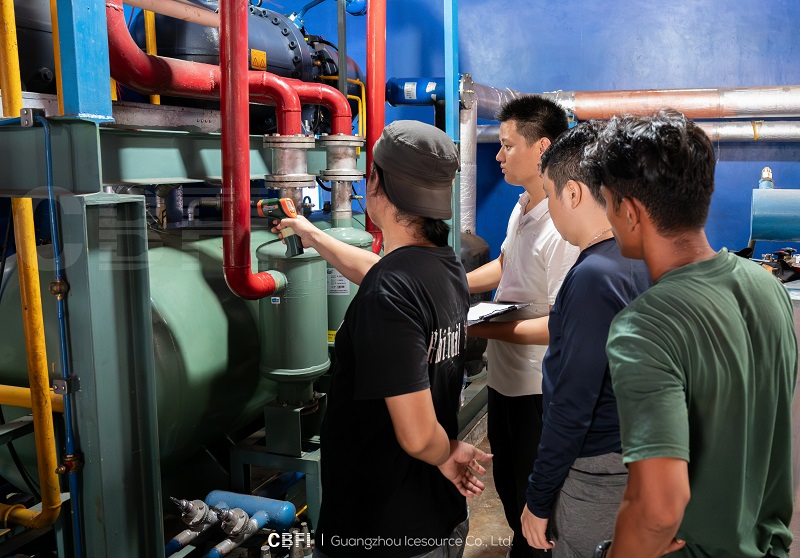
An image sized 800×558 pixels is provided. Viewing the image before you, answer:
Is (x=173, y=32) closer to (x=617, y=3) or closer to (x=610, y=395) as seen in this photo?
(x=610, y=395)

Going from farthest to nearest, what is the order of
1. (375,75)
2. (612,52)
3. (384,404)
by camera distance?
1. (612,52)
2. (375,75)
3. (384,404)

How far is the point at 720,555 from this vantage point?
1040 mm

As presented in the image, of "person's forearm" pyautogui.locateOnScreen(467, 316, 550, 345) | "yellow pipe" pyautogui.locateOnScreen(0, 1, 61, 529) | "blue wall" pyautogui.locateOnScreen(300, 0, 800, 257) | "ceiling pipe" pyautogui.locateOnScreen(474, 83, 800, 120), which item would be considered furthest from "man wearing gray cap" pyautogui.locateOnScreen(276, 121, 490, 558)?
"blue wall" pyautogui.locateOnScreen(300, 0, 800, 257)

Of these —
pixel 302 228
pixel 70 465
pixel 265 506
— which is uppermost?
pixel 302 228

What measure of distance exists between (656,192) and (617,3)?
4.30m

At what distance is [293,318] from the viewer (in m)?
2.40

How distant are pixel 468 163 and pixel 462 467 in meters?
2.90

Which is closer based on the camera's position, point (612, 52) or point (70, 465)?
point (70, 465)

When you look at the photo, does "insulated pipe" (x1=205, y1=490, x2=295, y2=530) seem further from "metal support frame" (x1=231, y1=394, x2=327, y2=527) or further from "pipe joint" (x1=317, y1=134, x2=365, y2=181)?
"pipe joint" (x1=317, y1=134, x2=365, y2=181)

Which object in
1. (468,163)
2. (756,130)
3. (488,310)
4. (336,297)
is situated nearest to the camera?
(488,310)

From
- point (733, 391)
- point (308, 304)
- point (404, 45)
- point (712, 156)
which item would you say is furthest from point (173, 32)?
point (404, 45)

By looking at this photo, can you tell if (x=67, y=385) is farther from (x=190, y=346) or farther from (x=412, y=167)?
(x=412, y=167)

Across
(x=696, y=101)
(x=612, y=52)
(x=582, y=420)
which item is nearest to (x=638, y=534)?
(x=582, y=420)

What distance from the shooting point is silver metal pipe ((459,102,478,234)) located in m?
4.00
